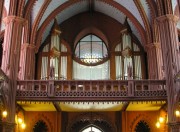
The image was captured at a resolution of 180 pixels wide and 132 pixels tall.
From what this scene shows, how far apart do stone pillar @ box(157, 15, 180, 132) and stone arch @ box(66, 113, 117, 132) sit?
5.66 m

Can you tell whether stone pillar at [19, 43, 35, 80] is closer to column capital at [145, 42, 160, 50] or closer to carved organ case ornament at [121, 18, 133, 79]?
carved organ case ornament at [121, 18, 133, 79]

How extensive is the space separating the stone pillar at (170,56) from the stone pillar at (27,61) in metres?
8.46

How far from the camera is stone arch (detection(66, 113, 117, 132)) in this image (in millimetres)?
22000

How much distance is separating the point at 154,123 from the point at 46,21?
9990 millimetres

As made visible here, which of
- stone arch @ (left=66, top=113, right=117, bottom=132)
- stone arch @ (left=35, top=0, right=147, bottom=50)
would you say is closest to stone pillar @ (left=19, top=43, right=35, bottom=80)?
stone arch @ (left=35, top=0, right=147, bottom=50)

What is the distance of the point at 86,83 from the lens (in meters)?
18.9

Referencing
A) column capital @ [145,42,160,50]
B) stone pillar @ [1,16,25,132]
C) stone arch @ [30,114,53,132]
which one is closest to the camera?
stone pillar @ [1,16,25,132]

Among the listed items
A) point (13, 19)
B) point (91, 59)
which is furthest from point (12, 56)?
point (91, 59)

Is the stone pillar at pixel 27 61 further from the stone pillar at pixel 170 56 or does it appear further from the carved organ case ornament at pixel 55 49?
the stone pillar at pixel 170 56

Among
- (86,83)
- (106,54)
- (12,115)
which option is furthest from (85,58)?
(12,115)

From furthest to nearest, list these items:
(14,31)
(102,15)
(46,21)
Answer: (102,15) < (46,21) < (14,31)

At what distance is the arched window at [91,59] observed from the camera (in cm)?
2414

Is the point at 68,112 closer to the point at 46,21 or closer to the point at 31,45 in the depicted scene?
the point at 31,45

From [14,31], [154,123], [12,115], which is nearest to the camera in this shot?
[12,115]
